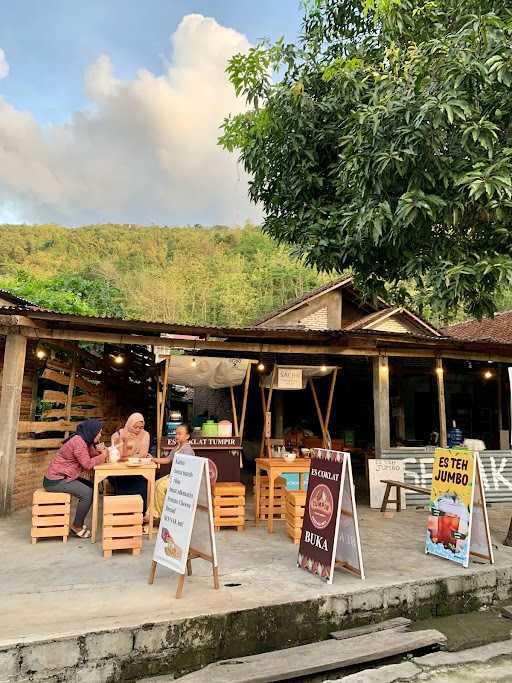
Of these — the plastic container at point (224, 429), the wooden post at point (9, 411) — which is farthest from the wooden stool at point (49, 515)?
the plastic container at point (224, 429)

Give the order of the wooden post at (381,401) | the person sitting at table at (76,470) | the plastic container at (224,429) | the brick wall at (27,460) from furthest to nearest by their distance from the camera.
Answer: the wooden post at (381,401) → the brick wall at (27,460) → the plastic container at (224,429) → the person sitting at table at (76,470)

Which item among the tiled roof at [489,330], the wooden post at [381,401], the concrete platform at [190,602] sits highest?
the tiled roof at [489,330]

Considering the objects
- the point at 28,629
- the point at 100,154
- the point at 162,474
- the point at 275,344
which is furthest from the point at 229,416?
the point at 100,154

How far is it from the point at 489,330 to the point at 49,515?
13805mm

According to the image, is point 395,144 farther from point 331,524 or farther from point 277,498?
point 277,498

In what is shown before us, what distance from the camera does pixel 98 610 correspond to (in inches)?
139

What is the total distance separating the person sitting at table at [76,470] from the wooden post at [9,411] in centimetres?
157

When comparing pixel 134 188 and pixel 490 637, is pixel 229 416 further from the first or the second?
pixel 134 188

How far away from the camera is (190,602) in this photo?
374 cm

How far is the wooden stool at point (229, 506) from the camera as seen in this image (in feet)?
20.3

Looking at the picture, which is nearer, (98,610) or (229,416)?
(98,610)

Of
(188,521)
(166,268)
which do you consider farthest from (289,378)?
(166,268)

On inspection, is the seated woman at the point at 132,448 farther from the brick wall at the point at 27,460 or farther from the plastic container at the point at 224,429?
the brick wall at the point at 27,460

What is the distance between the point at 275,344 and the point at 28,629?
6.11m
